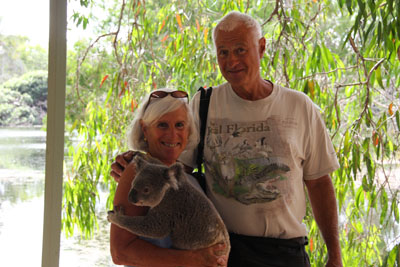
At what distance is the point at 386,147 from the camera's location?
6.48 ft

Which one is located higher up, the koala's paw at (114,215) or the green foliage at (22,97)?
the green foliage at (22,97)

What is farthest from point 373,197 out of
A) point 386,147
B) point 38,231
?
point 38,231

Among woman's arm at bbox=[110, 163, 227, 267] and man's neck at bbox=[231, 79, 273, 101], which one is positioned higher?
man's neck at bbox=[231, 79, 273, 101]

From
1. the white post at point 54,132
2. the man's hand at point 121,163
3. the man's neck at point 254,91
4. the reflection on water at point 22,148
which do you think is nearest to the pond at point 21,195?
the reflection on water at point 22,148

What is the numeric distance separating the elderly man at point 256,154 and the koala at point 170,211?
0.56ft

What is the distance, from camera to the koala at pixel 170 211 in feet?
3.16

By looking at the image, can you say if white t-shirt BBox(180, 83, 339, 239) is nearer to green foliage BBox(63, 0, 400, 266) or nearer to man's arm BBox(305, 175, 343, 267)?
man's arm BBox(305, 175, 343, 267)

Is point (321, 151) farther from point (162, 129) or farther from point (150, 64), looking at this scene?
point (150, 64)

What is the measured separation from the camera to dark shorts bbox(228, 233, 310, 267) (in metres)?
1.17

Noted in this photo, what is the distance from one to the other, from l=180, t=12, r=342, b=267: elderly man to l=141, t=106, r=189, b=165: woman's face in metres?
0.18

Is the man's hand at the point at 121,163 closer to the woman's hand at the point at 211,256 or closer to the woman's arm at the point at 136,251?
the woman's arm at the point at 136,251

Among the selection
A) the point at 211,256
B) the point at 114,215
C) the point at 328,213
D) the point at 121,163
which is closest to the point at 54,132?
the point at 121,163

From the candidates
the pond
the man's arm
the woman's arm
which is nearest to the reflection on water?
the pond

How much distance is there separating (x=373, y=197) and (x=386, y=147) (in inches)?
9.4
